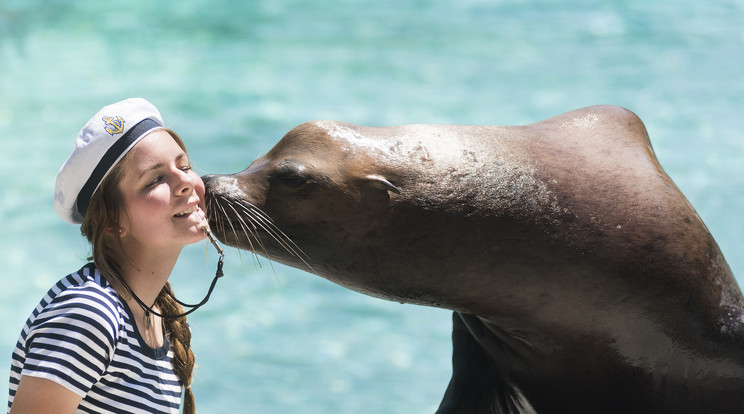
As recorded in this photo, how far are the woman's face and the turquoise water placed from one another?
4.00m

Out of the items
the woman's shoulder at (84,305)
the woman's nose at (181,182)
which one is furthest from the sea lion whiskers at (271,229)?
the woman's shoulder at (84,305)

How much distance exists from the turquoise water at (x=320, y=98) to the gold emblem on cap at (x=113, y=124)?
4171 mm

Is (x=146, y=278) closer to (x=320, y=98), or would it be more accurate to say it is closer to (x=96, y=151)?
(x=96, y=151)

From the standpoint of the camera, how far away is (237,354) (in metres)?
6.90

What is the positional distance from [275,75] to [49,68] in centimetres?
282

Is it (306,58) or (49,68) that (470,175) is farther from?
(49,68)

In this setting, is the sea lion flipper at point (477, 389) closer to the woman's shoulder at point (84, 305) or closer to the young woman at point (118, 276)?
the young woman at point (118, 276)

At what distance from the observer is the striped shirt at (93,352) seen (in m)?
2.29

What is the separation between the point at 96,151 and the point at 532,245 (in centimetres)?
121

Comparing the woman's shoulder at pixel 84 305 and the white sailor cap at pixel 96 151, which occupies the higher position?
the white sailor cap at pixel 96 151

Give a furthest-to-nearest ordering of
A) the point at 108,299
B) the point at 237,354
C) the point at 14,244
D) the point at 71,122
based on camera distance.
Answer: the point at 71,122, the point at 14,244, the point at 237,354, the point at 108,299

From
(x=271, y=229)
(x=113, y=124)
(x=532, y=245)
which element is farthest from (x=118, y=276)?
(x=532, y=245)

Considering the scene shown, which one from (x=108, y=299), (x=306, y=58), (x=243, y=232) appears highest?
(x=306, y=58)

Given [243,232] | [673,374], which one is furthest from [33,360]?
[673,374]
